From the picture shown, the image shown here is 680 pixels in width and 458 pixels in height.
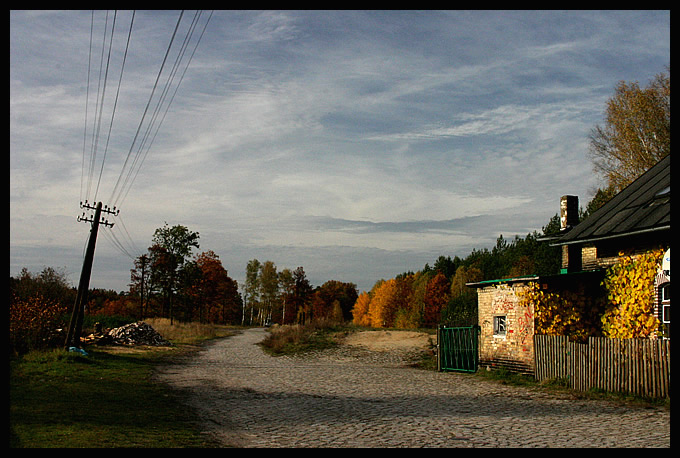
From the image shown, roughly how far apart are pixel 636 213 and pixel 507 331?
524 centimetres

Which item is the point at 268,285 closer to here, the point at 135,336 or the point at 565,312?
the point at 135,336

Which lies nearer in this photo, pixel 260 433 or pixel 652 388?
pixel 260 433

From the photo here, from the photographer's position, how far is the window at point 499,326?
63.5 feet

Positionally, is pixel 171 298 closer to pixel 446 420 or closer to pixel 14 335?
pixel 14 335

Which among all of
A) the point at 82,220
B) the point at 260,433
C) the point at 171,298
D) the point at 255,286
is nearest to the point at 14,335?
the point at 82,220

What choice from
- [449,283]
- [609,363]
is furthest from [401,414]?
[449,283]

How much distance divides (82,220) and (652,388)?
2455cm

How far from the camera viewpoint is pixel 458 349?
21.1 metres

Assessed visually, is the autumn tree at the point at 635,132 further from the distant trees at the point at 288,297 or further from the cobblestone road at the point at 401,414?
the distant trees at the point at 288,297

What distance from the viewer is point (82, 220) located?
2809 cm

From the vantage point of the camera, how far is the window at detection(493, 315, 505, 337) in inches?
761

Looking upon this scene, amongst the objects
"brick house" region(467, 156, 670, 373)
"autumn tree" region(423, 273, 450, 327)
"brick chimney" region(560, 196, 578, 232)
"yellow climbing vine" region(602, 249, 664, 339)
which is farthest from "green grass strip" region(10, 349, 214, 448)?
"autumn tree" region(423, 273, 450, 327)

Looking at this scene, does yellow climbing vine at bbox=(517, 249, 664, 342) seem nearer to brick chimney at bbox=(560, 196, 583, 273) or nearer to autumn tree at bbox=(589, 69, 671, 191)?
brick chimney at bbox=(560, 196, 583, 273)
